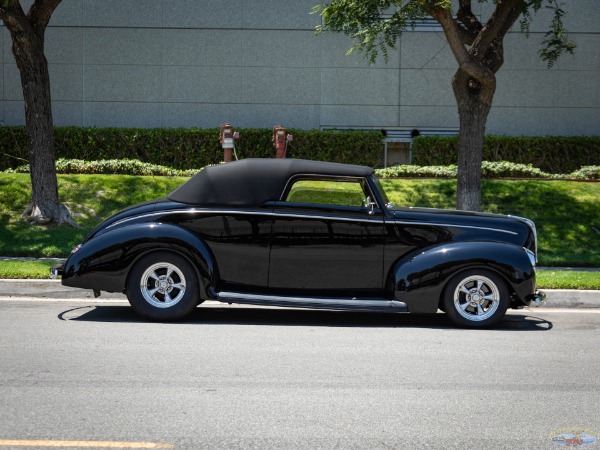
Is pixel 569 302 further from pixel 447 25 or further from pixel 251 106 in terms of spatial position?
pixel 251 106

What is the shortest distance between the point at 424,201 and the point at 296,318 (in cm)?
806

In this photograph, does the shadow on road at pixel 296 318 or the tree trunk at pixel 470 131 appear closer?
the shadow on road at pixel 296 318

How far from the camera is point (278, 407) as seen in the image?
18.1 feet

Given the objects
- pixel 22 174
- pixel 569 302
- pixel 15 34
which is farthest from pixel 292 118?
pixel 569 302

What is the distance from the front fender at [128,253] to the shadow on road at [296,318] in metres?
0.43

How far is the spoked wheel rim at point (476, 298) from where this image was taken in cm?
839

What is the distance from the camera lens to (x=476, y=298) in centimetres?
845

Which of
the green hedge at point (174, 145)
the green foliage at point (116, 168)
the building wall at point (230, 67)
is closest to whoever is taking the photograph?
the green foliage at point (116, 168)

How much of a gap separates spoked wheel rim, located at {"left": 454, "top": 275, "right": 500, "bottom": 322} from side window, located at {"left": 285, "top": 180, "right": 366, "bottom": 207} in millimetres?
1293

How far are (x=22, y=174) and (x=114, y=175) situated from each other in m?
1.88

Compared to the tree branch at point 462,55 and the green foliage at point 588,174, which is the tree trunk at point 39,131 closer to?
the tree branch at point 462,55

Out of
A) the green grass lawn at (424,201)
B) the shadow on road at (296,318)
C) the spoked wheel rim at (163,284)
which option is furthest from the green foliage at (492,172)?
the spoked wheel rim at (163,284)

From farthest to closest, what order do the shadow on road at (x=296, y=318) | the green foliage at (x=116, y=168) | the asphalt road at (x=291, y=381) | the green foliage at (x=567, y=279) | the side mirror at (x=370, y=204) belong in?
1. the green foliage at (x=116, y=168)
2. the green foliage at (x=567, y=279)
3. the shadow on road at (x=296, y=318)
4. the side mirror at (x=370, y=204)
5. the asphalt road at (x=291, y=381)

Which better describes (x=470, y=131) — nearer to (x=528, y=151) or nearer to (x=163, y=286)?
(x=528, y=151)
